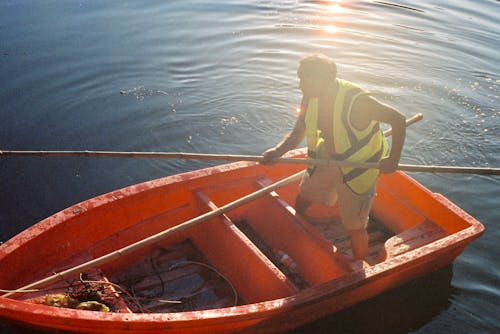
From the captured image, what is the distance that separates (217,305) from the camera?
4480 mm

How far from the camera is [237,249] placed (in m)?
4.57

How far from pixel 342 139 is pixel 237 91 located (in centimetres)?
554

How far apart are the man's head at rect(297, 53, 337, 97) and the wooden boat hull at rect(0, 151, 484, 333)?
5.49ft

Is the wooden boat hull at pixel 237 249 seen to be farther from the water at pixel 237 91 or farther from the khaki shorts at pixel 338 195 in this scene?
the water at pixel 237 91

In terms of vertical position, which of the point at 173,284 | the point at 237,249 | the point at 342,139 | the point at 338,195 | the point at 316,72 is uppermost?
the point at 316,72

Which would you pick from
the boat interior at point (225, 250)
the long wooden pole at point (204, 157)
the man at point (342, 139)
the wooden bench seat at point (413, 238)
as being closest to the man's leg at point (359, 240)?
the man at point (342, 139)

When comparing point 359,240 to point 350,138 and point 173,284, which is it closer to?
point 350,138

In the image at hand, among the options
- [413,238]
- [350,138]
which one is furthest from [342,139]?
[413,238]

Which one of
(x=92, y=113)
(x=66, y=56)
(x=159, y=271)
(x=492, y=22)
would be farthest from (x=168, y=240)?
(x=492, y=22)

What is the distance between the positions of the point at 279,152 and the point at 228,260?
4.27 feet

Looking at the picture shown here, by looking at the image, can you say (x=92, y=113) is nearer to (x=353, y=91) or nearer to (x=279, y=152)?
(x=279, y=152)

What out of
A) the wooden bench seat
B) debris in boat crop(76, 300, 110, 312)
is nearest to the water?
the wooden bench seat

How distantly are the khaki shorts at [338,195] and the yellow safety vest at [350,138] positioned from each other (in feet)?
0.35

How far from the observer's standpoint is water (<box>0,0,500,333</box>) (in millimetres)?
5652
